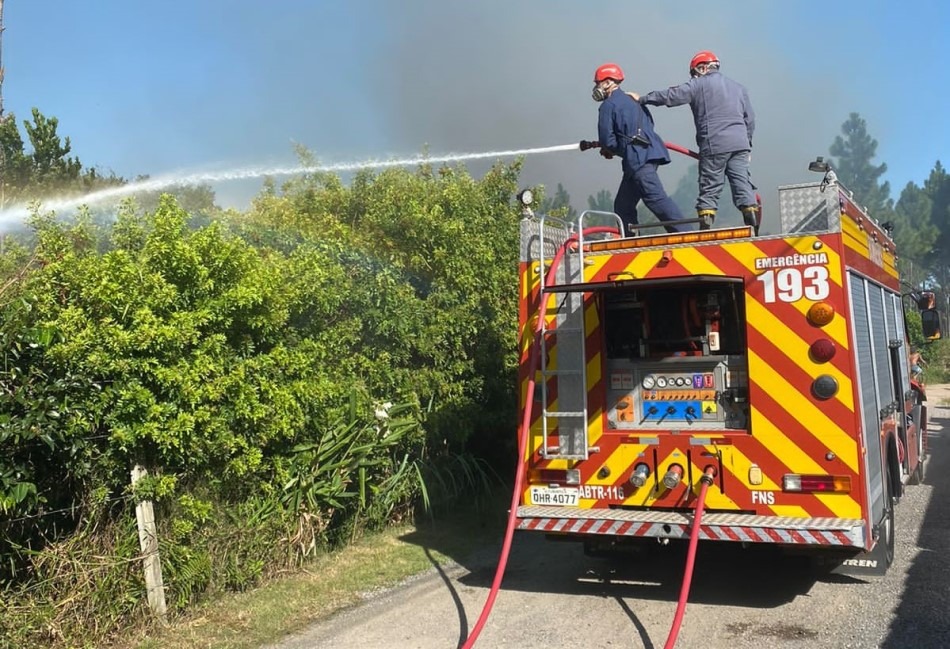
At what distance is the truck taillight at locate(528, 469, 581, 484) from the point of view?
631 centimetres

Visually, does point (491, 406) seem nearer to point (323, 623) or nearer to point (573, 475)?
point (573, 475)

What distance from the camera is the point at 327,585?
6684 mm

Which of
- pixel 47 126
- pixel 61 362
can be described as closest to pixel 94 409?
pixel 61 362

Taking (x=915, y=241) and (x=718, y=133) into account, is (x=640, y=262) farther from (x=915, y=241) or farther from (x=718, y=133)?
(x=915, y=241)

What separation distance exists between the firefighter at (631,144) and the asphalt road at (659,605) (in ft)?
9.86

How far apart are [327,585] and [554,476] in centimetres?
201

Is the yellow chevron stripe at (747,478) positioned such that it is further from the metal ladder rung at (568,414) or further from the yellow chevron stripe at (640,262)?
the yellow chevron stripe at (640,262)

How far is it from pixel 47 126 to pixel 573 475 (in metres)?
16.6

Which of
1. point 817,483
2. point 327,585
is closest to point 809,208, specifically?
point 817,483

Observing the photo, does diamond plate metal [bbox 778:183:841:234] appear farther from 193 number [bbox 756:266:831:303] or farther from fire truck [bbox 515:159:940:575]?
193 number [bbox 756:266:831:303]

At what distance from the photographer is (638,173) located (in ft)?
25.6

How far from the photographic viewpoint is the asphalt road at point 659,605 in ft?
17.6

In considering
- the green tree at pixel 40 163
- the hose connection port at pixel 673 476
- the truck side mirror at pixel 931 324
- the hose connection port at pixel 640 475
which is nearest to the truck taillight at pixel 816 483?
the hose connection port at pixel 673 476

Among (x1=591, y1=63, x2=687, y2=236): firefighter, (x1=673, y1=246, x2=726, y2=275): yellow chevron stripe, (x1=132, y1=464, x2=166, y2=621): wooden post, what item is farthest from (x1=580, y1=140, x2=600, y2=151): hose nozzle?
(x1=132, y1=464, x2=166, y2=621): wooden post
